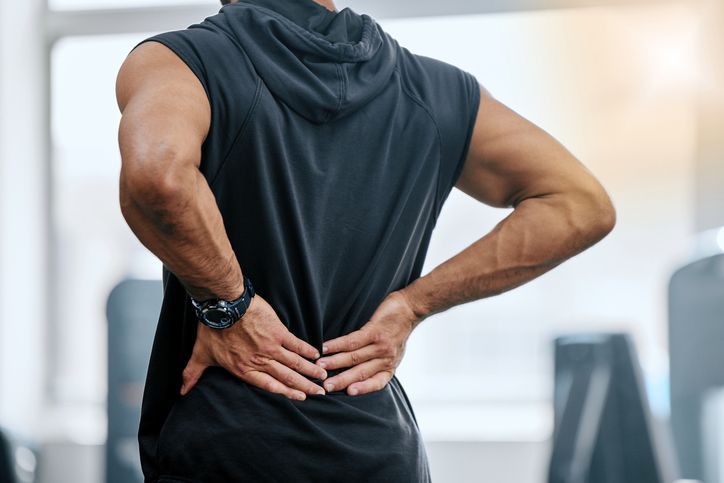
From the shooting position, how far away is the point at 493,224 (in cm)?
293

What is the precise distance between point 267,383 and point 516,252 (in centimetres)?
39

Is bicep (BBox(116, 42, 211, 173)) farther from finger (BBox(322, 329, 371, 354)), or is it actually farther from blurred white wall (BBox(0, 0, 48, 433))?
blurred white wall (BBox(0, 0, 48, 433))

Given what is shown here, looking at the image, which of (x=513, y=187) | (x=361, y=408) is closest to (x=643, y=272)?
(x=513, y=187)

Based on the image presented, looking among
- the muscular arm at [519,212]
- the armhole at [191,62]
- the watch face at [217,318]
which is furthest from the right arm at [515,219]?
the armhole at [191,62]

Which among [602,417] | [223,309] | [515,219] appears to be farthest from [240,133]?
[602,417]

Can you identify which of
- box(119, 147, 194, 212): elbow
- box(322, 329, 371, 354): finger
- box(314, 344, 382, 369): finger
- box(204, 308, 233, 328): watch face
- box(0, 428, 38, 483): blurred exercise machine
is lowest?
box(0, 428, 38, 483): blurred exercise machine

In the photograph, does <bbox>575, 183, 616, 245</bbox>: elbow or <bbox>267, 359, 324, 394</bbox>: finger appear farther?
<bbox>575, 183, 616, 245</bbox>: elbow

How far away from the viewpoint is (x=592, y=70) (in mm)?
2883

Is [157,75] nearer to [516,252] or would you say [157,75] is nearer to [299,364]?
[299,364]

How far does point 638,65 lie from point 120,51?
6.26ft

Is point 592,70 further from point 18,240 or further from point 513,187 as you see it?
point 18,240

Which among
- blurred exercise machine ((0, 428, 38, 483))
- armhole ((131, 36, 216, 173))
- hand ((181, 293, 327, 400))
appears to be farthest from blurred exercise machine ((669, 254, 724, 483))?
blurred exercise machine ((0, 428, 38, 483))

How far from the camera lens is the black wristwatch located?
91 cm

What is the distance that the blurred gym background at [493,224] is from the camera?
280cm
